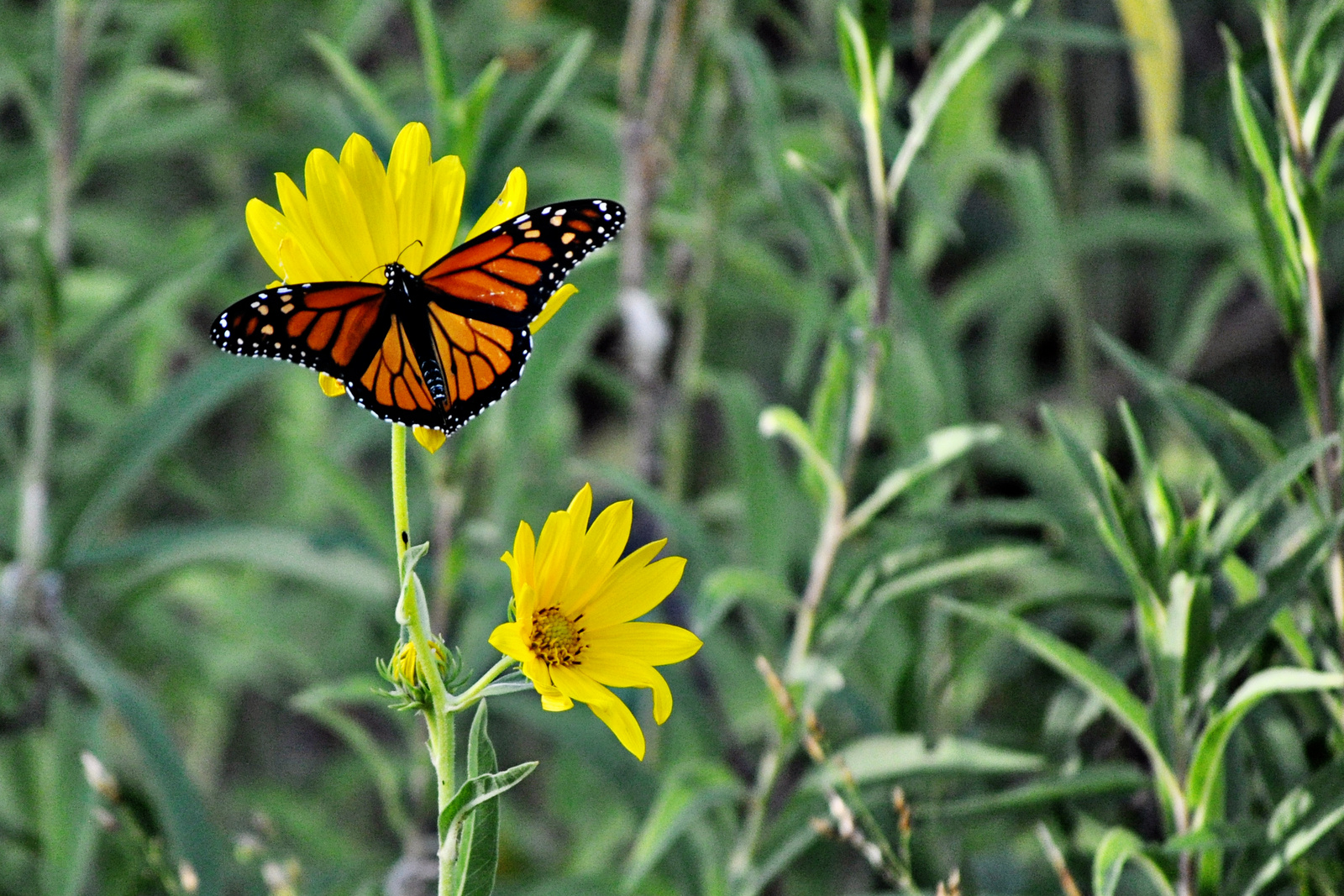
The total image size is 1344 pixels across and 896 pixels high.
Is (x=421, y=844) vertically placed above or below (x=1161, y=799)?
below

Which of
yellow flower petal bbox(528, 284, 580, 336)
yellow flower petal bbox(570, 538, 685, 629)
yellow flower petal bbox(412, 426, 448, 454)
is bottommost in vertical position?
yellow flower petal bbox(570, 538, 685, 629)

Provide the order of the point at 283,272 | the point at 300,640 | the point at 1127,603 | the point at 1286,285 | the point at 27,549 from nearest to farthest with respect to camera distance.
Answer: the point at 283,272 → the point at 1286,285 → the point at 1127,603 → the point at 27,549 → the point at 300,640

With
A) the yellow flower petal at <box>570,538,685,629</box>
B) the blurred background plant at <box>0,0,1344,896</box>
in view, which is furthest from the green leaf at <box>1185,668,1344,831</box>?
the yellow flower petal at <box>570,538,685,629</box>

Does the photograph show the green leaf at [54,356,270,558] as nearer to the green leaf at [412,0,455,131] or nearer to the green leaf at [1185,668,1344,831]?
the green leaf at [412,0,455,131]

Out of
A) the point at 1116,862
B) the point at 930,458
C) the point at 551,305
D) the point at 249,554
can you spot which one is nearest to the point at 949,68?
the point at 930,458

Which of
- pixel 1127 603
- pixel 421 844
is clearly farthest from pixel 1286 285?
pixel 421 844

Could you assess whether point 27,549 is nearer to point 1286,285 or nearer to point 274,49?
point 274,49

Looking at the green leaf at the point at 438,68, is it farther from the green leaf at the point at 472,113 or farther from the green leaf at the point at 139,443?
the green leaf at the point at 139,443

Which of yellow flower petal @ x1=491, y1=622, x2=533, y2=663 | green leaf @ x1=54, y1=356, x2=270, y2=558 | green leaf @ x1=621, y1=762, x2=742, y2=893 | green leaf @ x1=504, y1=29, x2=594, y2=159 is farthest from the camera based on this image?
green leaf @ x1=54, y1=356, x2=270, y2=558
